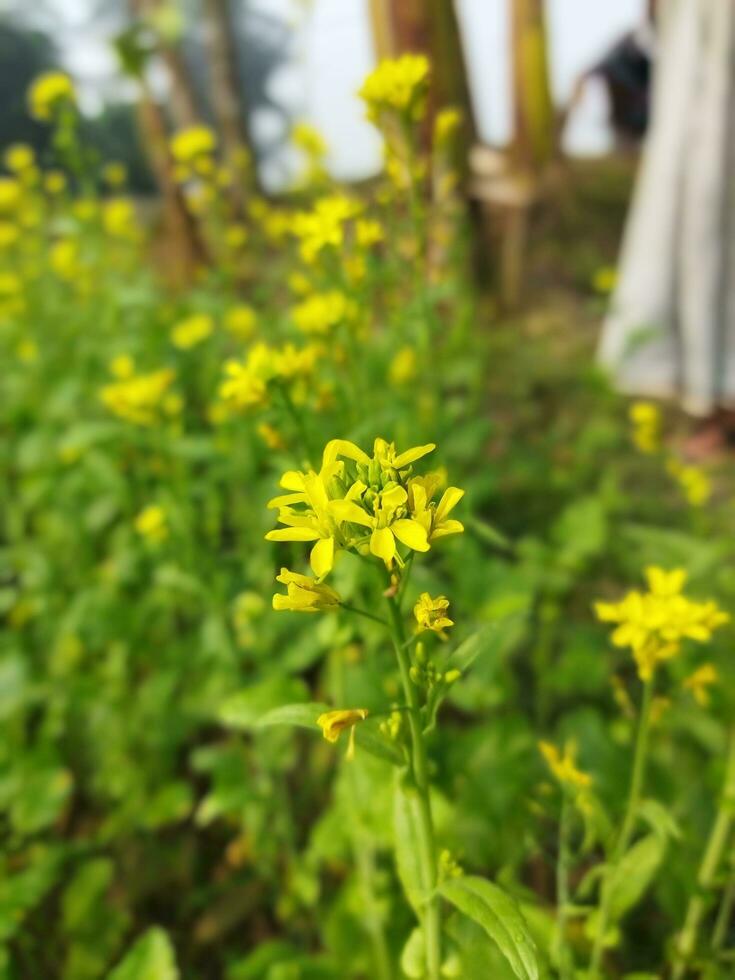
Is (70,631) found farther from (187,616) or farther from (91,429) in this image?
(91,429)

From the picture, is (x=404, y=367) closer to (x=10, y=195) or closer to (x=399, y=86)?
(x=399, y=86)

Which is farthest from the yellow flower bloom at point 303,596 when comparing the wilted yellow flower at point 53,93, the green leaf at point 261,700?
the wilted yellow flower at point 53,93

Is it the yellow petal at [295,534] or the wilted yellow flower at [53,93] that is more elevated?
the wilted yellow flower at [53,93]

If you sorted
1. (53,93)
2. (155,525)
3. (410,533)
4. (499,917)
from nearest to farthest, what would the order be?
(410,533), (499,917), (155,525), (53,93)

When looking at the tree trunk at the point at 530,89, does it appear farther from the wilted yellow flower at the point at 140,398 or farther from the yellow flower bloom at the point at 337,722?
the yellow flower bloom at the point at 337,722

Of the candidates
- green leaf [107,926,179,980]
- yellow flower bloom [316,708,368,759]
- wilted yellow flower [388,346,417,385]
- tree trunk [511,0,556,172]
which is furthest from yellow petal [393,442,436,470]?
tree trunk [511,0,556,172]

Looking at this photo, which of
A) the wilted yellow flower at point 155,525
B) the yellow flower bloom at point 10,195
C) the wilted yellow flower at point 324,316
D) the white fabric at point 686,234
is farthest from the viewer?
the yellow flower bloom at point 10,195

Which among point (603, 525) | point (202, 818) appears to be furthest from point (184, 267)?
point (202, 818)

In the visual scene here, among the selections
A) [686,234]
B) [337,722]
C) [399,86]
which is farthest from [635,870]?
[686,234]
